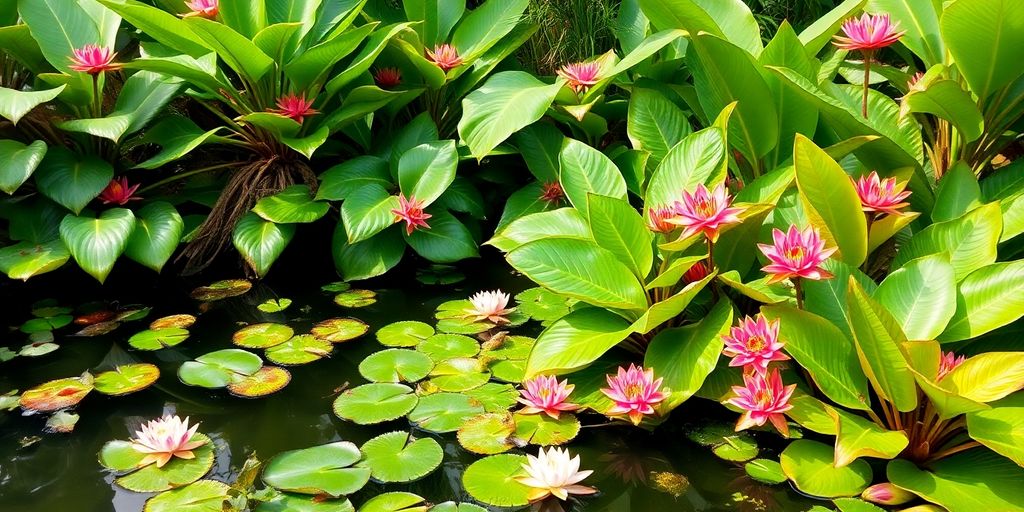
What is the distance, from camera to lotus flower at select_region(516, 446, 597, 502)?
1.85m

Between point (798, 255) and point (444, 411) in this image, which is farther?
point (444, 411)

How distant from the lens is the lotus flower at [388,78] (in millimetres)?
3484

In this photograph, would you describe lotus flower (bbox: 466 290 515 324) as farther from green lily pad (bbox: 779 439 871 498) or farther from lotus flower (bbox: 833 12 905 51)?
lotus flower (bbox: 833 12 905 51)

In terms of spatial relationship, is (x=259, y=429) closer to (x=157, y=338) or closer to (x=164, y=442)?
(x=164, y=442)

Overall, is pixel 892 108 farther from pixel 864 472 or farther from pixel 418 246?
pixel 418 246

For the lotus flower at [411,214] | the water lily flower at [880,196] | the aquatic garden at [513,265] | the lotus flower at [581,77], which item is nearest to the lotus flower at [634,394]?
the aquatic garden at [513,265]

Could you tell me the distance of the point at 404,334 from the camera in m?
2.76

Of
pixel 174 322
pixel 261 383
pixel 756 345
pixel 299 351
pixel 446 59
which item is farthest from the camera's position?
pixel 446 59

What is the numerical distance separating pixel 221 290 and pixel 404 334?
934 millimetres

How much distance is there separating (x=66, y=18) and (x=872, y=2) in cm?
306

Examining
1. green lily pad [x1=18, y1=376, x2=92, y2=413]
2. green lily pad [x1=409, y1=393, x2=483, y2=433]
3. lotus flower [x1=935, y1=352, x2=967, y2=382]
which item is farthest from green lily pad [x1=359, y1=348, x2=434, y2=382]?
lotus flower [x1=935, y1=352, x2=967, y2=382]

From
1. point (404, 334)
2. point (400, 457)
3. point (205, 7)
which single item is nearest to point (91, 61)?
point (205, 7)

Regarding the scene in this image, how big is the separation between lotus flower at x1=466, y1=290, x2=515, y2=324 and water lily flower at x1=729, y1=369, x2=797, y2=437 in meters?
1.04

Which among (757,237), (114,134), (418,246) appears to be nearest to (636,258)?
(757,237)
